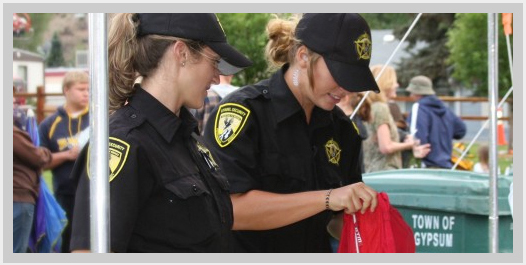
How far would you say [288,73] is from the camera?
2.80m

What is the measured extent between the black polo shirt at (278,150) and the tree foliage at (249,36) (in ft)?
31.5

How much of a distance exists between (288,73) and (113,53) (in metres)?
0.81

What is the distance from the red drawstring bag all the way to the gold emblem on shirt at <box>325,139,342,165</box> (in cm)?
18

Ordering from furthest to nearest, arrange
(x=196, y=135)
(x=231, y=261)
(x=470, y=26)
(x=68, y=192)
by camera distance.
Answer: (x=470, y=26) → (x=68, y=192) → (x=196, y=135) → (x=231, y=261)

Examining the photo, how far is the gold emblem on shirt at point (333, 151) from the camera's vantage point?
2828 mm

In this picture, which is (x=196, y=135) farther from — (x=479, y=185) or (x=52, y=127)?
→ (x=52, y=127)

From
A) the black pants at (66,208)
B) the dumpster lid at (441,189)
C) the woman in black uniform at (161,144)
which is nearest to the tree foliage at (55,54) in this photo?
the black pants at (66,208)

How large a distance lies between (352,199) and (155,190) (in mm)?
824

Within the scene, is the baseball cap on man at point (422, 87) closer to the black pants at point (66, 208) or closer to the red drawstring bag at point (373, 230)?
the black pants at point (66, 208)

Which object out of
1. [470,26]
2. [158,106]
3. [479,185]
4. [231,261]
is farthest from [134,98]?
[470,26]

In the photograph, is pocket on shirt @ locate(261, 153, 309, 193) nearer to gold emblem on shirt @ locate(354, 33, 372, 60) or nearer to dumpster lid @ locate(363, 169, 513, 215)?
gold emblem on shirt @ locate(354, 33, 372, 60)

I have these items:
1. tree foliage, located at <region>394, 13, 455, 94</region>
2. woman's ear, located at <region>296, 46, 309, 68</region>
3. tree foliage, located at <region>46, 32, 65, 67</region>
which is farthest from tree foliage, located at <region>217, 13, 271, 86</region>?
tree foliage, located at <region>46, 32, 65, 67</region>

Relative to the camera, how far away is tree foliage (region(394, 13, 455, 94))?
28.6 m

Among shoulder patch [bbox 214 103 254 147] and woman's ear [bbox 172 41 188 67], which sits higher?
woman's ear [bbox 172 41 188 67]
